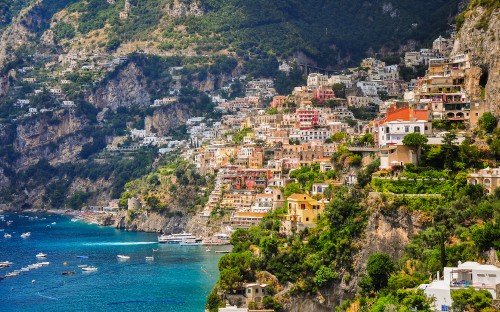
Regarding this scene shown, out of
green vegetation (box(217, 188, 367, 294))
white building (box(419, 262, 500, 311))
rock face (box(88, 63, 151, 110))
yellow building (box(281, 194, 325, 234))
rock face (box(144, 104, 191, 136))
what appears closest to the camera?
white building (box(419, 262, 500, 311))

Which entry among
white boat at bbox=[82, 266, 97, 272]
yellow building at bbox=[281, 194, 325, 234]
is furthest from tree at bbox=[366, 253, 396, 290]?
white boat at bbox=[82, 266, 97, 272]

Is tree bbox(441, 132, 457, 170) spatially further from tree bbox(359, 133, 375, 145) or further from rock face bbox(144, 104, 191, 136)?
rock face bbox(144, 104, 191, 136)

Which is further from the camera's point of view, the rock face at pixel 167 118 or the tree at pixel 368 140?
the rock face at pixel 167 118

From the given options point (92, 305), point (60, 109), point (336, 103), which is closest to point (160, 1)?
point (60, 109)

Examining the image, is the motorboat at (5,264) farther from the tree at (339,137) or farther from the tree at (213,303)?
the tree at (213,303)

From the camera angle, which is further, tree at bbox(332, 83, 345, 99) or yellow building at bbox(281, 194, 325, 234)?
tree at bbox(332, 83, 345, 99)

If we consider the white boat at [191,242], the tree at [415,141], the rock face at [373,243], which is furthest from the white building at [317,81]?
the rock face at [373,243]

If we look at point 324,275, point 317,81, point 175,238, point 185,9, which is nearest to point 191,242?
point 175,238
